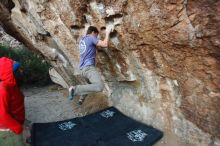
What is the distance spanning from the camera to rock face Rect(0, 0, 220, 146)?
16.7ft

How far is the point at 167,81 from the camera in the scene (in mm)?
6172

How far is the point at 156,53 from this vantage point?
6.00 m

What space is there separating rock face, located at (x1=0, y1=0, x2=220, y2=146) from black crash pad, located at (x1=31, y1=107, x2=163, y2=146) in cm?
25

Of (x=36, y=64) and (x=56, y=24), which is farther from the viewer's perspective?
(x=36, y=64)

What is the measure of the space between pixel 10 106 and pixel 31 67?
7813mm

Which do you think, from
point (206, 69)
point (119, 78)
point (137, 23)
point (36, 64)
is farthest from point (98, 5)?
point (36, 64)

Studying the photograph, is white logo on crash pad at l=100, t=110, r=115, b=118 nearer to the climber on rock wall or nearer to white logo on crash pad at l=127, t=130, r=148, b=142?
the climber on rock wall

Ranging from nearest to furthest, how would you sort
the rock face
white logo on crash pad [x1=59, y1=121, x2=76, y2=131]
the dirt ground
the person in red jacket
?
the person in red jacket → the rock face → white logo on crash pad [x1=59, y1=121, x2=76, y2=131] → the dirt ground

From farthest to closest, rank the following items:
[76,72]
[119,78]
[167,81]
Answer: [76,72], [119,78], [167,81]

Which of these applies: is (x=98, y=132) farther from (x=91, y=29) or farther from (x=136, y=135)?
(x=91, y=29)

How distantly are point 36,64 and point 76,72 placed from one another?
4.86 metres

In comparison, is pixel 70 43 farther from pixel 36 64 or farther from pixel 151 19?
pixel 36 64

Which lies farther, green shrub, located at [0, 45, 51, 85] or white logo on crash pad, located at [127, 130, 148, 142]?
green shrub, located at [0, 45, 51, 85]

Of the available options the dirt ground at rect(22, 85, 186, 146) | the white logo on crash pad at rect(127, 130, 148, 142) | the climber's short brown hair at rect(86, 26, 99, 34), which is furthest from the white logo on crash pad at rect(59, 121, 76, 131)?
the climber's short brown hair at rect(86, 26, 99, 34)
